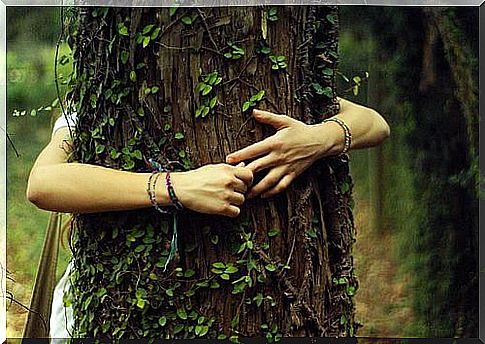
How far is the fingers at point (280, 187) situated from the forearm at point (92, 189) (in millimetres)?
211

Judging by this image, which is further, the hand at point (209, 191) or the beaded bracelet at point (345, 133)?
the beaded bracelet at point (345, 133)

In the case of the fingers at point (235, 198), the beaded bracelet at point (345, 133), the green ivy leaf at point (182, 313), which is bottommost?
the green ivy leaf at point (182, 313)

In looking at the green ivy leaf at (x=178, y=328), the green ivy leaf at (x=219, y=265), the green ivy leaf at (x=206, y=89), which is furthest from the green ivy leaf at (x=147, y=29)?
the green ivy leaf at (x=178, y=328)

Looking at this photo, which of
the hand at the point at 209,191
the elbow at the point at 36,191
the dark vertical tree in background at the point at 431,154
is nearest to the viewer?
the hand at the point at 209,191

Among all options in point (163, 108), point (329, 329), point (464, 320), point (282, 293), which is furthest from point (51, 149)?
point (464, 320)

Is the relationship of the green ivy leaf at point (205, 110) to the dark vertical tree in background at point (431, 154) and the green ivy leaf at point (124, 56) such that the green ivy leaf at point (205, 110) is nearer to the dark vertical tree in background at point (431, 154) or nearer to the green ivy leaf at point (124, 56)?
the green ivy leaf at point (124, 56)

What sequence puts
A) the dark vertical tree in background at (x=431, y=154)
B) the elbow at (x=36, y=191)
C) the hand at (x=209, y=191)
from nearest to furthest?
1. the hand at (x=209, y=191)
2. the elbow at (x=36, y=191)
3. the dark vertical tree in background at (x=431, y=154)

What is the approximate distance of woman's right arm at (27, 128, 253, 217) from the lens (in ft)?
5.53

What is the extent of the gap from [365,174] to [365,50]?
292 millimetres

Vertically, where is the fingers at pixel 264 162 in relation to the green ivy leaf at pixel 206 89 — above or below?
below

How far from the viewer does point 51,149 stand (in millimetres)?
1826

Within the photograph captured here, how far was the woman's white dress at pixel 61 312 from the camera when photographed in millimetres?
1852

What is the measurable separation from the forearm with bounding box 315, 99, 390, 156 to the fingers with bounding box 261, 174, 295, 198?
10 centimetres

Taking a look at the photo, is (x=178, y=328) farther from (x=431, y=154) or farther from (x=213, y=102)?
(x=431, y=154)
